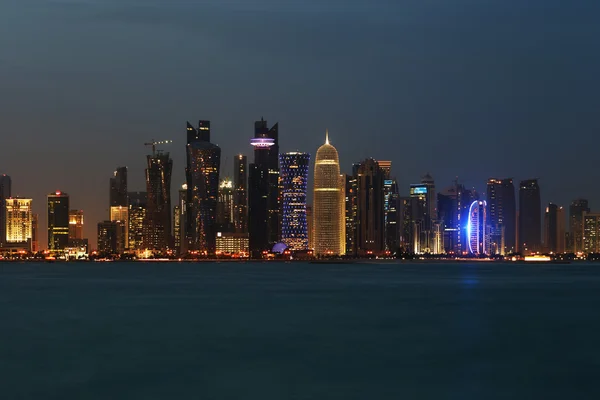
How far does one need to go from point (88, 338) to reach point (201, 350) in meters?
11.7

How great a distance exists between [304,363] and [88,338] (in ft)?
65.5

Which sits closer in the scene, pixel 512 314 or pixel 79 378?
pixel 79 378

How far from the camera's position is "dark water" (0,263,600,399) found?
149ft

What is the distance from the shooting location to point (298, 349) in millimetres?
59938

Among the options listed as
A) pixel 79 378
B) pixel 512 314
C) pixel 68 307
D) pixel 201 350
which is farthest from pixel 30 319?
pixel 512 314

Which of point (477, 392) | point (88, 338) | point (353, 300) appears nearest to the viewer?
point (477, 392)

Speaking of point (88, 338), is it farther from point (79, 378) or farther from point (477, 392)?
point (477, 392)

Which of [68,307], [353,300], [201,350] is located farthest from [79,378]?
[353,300]

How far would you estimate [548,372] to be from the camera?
51.2 m

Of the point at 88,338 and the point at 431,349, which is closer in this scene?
the point at 431,349

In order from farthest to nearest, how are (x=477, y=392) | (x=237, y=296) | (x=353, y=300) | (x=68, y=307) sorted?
(x=237, y=296) → (x=353, y=300) → (x=68, y=307) → (x=477, y=392)

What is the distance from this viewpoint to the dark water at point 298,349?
45562mm

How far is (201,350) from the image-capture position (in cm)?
Result: 5891

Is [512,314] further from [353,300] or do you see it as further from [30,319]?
[30,319]
